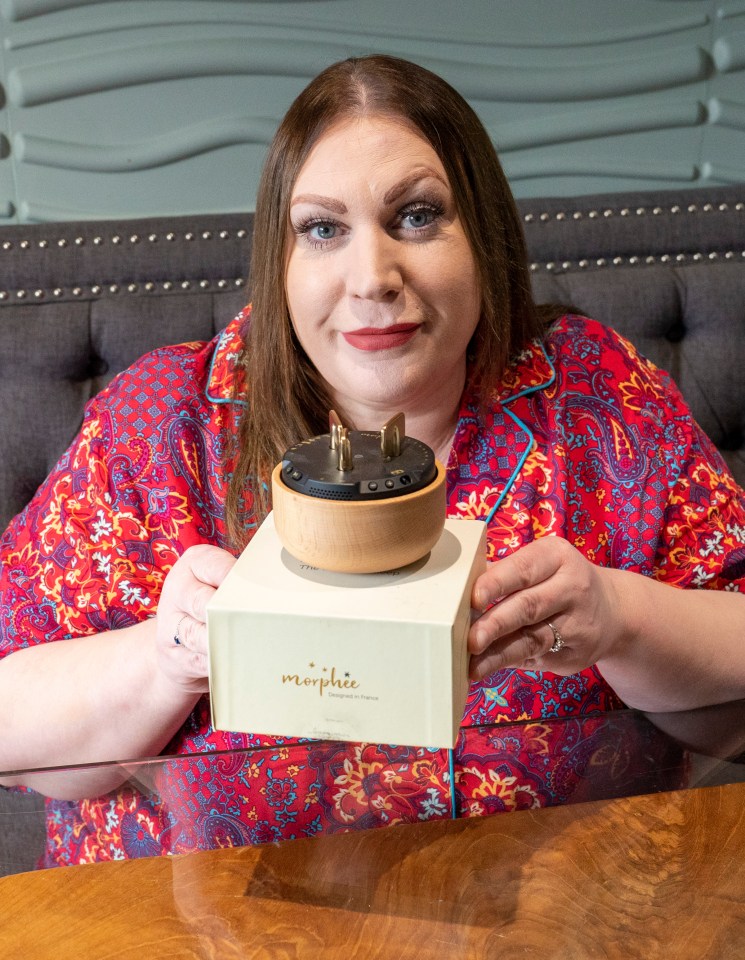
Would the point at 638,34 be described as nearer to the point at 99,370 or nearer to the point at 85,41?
the point at 85,41

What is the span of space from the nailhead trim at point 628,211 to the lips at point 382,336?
0.69 meters

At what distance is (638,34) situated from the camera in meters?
1.80

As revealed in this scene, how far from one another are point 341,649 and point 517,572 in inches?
8.5

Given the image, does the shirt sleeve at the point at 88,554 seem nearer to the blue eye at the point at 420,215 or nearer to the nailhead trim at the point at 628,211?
the blue eye at the point at 420,215

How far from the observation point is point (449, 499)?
125 cm

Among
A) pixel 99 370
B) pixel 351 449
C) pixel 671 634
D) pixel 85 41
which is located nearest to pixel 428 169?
pixel 351 449

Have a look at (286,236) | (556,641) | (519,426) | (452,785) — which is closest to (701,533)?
(519,426)

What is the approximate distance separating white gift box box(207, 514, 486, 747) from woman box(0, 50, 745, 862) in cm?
8

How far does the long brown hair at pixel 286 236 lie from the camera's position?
114cm

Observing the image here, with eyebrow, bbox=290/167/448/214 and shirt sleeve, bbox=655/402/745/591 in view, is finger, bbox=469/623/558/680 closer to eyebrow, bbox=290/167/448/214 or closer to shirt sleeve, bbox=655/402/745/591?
shirt sleeve, bbox=655/402/745/591

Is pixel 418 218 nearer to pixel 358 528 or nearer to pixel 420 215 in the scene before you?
pixel 420 215

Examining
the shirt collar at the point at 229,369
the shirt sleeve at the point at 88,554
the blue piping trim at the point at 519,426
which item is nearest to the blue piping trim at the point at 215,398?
the shirt collar at the point at 229,369

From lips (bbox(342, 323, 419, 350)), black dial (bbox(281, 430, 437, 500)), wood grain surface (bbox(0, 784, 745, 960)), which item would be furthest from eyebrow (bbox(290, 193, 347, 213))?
wood grain surface (bbox(0, 784, 745, 960))

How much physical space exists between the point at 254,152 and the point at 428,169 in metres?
0.76
